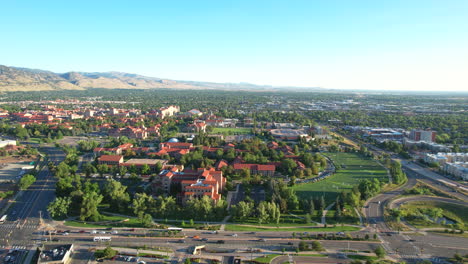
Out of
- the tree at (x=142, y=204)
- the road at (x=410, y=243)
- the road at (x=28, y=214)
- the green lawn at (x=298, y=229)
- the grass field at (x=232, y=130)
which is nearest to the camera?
the road at (x=410, y=243)

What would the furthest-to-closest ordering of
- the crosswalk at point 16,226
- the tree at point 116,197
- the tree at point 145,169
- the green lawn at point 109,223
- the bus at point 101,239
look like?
1. the tree at point 145,169
2. the tree at point 116,197
3. the green lawn at point 109,223
4. the crosswalk at point 16,226
5. the bus at point 101,239

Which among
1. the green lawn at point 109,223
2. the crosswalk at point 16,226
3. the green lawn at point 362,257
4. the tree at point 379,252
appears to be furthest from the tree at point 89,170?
the tree at point 379,252

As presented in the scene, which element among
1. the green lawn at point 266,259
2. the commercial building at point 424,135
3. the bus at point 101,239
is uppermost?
the commercial building at point 424,135

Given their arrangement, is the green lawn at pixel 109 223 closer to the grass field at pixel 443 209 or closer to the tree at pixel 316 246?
the tree at pixel 316 246

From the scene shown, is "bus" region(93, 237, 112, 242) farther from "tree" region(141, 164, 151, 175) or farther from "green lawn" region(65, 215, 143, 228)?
"tree" region(141, 164, 151, 175)

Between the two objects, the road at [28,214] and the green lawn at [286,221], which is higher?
the green lawn at [286,221]

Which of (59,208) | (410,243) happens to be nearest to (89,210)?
(59,208)

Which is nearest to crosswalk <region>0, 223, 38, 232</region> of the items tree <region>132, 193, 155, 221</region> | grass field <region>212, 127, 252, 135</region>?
tree <region>132, 193, 155, 221</region>

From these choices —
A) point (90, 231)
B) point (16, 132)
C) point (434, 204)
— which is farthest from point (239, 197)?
point (16, 132)
